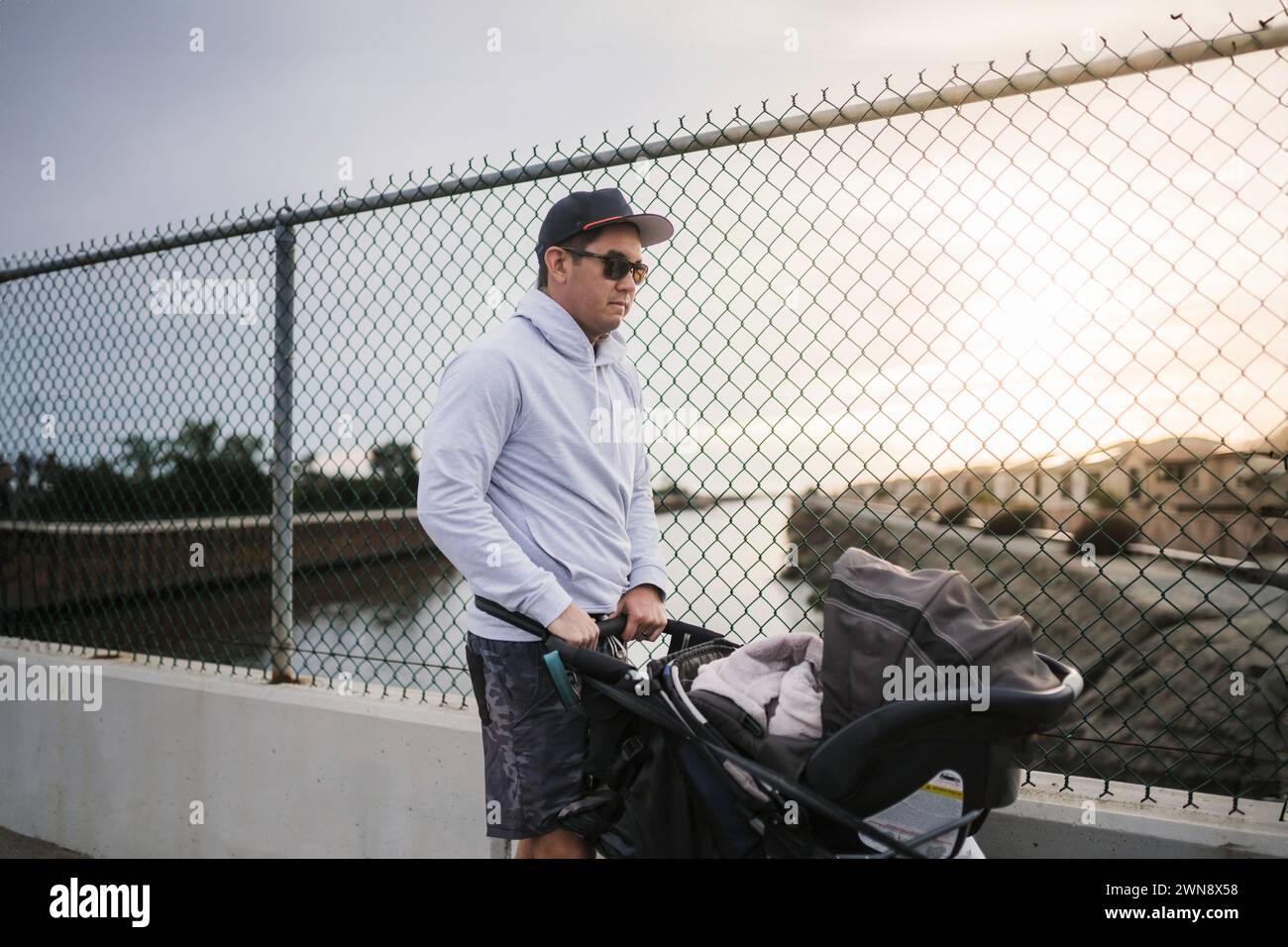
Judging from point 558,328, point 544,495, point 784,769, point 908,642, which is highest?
point 558,328

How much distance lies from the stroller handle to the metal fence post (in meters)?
1.81

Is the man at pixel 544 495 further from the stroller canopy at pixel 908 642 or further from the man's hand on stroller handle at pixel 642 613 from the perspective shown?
the stroller canopy at pixel 908 642

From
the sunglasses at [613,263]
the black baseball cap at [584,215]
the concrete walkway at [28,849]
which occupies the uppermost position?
the black baseball cap at [584,215]

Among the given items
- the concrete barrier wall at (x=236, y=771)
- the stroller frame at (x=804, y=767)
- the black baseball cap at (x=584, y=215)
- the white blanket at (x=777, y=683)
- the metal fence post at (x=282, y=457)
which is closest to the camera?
the stroller frame at (x=804, y=767)

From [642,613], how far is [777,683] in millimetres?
589

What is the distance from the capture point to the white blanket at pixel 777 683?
4.97 ft

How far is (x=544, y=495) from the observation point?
209cm

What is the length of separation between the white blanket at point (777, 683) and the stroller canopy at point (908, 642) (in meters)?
0.06

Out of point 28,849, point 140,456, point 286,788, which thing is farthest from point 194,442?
point 286,788

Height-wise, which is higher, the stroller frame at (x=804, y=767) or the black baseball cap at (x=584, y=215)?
the black baseball cap at (x=584, y=215)

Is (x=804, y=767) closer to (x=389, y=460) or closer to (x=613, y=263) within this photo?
(x=613, y=263)

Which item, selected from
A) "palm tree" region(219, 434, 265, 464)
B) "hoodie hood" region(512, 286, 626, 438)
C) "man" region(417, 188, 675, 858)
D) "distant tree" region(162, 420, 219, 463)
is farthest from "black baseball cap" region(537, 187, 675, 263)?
"distant tree" region(162, 420, 219, 463)

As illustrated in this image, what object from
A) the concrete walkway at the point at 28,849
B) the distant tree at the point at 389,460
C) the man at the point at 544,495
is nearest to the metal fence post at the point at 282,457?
the distant tree at the point at 389,460
